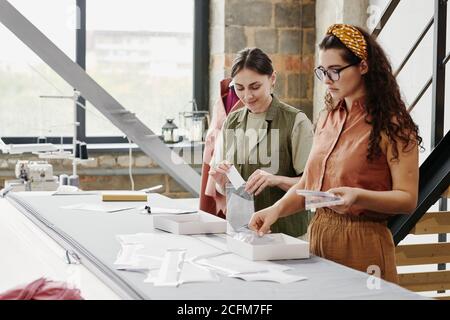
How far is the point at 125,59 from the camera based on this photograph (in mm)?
6043

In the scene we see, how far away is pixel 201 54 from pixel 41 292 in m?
4.61

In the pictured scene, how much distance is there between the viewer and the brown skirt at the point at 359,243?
2.41 metres

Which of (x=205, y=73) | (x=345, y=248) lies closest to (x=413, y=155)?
(x=345, y=248)

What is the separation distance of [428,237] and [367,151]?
2764mm

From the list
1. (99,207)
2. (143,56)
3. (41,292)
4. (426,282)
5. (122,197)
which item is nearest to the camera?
(41,292)

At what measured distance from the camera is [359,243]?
2410 mm

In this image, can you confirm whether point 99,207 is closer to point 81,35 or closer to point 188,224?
point 188,224

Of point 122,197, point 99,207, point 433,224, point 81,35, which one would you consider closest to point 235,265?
point 99,207

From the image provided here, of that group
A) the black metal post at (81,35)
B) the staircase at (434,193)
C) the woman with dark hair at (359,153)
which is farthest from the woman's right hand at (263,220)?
the black metal post at (81,35)

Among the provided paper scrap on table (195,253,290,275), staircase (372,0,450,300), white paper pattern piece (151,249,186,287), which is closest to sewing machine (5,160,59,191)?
staircase (372,0,450,300)

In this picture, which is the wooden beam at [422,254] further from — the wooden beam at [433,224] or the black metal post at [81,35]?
the black metal post at [81,35]

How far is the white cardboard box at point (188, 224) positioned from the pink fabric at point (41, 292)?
97 cm

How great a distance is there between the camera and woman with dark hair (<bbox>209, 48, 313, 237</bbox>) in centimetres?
300

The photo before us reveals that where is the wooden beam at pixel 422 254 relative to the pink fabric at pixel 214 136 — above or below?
below
